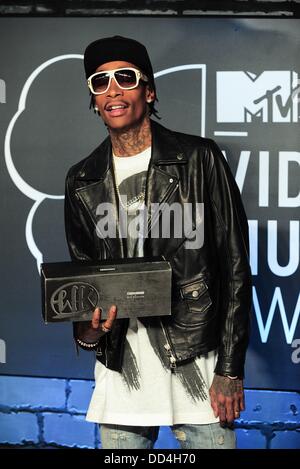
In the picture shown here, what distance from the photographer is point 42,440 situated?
3336 mm

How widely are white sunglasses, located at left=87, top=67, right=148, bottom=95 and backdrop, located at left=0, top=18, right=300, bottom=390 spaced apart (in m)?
0.73

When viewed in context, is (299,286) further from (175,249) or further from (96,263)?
(96,263)

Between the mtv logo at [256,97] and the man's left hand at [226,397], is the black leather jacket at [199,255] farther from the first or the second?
the mtv logo at [256,97]

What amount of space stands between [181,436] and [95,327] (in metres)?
0.49

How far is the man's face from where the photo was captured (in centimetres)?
236

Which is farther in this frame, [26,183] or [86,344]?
[26,183]

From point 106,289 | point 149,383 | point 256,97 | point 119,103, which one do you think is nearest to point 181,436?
point 149,383

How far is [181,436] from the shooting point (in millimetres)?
2410

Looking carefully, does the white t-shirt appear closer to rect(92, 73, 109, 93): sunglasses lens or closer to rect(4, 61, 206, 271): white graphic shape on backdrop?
rect(92, 73, 109, 93): sunglasses lens

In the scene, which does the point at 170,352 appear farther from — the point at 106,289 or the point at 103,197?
the point at 103,197

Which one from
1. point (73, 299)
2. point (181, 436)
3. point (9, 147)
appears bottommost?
point (181, 436)

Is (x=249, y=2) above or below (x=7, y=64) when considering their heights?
above
